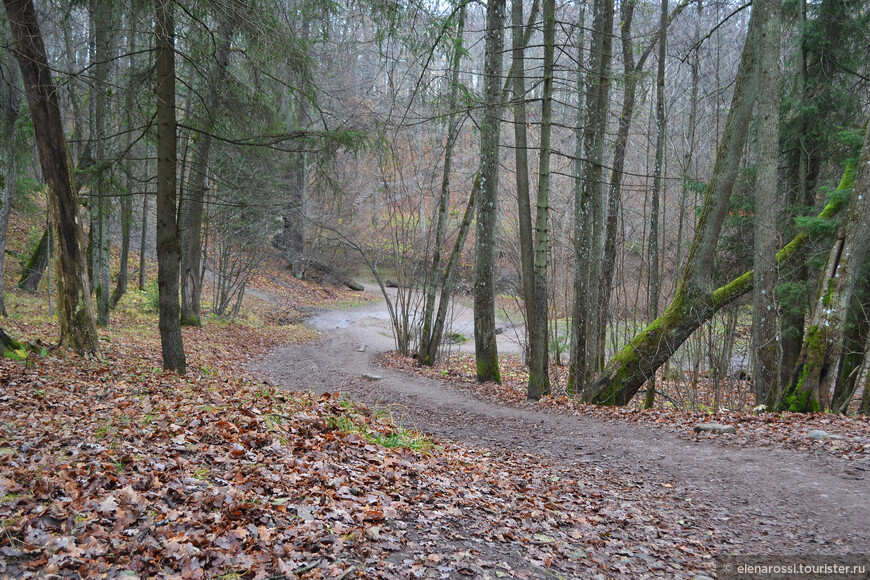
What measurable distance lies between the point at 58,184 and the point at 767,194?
10951mm

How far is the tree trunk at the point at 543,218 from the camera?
31.1 feet

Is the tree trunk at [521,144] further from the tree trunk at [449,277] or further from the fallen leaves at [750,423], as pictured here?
the tree trunk at [449,277]

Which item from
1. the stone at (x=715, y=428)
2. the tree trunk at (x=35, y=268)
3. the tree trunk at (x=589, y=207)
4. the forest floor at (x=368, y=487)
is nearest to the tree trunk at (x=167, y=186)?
the forest floor at (x=368, y=487)

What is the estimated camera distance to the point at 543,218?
9883mm

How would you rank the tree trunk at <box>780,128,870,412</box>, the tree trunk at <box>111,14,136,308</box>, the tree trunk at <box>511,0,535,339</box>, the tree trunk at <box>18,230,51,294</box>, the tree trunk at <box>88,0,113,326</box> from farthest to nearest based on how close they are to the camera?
the tree trunk at <box>18,230,51,294</box>, the tree trunk at <box>511,0,535,339</box>, the tree trunk at <box>88,0,113,326</box>, the tree trunk at <box>111,14,136,308</box>, the tree trunk at <box>780,128,870,412</box>

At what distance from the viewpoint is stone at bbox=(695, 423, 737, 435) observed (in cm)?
753

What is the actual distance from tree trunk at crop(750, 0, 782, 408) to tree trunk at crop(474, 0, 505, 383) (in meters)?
4.55

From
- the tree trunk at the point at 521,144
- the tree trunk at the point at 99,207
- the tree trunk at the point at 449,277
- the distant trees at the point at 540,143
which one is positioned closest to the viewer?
the distant trees at the point at 540,143

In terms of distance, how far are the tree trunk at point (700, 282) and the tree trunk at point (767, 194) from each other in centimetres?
42

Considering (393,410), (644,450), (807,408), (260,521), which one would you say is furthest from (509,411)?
(260,521)

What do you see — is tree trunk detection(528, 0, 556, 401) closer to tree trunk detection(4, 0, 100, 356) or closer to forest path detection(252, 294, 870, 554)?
forest path detection(252, 294, 870, 554)

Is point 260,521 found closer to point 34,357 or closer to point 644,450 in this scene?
point 644,450

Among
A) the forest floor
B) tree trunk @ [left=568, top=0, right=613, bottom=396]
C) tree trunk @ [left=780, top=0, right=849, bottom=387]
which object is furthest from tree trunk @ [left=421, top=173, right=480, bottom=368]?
tree trunk @ [left=780, top=0, right=849, bottom=387]

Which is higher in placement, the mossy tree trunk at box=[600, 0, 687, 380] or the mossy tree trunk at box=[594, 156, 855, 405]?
the mossy tree trunk at box=[600, 0, 687, 380]
